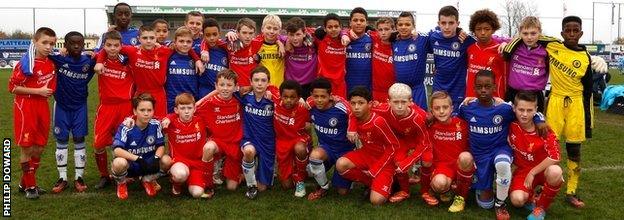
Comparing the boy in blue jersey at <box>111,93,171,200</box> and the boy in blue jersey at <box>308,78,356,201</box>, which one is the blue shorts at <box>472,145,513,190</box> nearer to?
the boy in blue jersey at <box>308,78,356,201</box>

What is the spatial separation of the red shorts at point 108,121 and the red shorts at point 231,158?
95 cm

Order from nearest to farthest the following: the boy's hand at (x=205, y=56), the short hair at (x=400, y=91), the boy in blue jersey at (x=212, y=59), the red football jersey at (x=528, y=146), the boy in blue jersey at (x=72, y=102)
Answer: the red football jersey at (x=528, y=146), the short hair at (x=400, y=91), the boy in blue jersey at (x=72, y=102), the boy's hand at (x=205, y=56), the boy in blue jersey at (x=212, y=59)

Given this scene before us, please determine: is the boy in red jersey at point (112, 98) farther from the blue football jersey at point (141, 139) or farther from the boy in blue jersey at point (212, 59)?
the boy in blue jersey at point (212, 59)

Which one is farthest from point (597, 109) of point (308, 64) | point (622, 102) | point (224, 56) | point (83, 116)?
point (83, 116)

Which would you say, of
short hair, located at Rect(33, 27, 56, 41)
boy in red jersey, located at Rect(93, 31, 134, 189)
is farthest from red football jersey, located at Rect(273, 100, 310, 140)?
short hair, located at Rect(33, 27, 56, 41)

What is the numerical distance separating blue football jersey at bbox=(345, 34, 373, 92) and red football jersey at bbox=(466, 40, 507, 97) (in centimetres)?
106

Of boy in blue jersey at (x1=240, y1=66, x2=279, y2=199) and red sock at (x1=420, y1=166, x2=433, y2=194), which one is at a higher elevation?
boy in blue jersey at (x1=240, y1=66, x2=279, y2=199)

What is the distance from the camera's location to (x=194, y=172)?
4793mm

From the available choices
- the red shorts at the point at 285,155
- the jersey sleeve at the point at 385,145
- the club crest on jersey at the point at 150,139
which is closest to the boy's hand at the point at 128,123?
the club crest on jersey at the point at 150,139

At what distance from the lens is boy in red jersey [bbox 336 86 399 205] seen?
446 centimetres

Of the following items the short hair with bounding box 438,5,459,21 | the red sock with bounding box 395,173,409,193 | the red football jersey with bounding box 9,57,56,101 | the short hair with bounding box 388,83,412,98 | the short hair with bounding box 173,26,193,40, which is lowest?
the red sock with bounding box 395,173,409,193

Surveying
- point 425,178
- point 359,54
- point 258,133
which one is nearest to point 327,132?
point 258,133

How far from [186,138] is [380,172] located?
5.87ft

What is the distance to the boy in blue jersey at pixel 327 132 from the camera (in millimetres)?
4652
